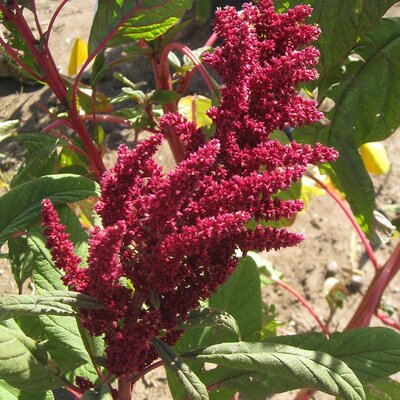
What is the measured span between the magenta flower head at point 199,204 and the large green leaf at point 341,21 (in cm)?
26

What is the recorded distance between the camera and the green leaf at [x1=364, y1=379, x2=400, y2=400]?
4.00ft

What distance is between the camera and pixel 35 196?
103 centimetres

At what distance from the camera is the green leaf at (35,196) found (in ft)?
3.33

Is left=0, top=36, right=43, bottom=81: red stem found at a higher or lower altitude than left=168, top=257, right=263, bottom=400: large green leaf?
higher

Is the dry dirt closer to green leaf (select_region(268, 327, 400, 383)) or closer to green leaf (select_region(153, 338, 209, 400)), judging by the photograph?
green leaf (select_region(268, 327, 400, 383))

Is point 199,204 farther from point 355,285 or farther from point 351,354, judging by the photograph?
point 355,285

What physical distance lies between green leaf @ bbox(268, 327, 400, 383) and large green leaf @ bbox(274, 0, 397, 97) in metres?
0.51

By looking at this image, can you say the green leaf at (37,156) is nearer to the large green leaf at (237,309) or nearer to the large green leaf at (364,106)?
the large green leaf at (237,309)

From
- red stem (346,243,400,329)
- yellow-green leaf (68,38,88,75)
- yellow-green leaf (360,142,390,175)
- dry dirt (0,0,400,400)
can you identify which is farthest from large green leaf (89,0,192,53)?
yellow-green leaf (68,38,88,75)

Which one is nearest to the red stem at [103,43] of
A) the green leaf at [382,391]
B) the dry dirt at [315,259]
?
the green leaf at [382,391]

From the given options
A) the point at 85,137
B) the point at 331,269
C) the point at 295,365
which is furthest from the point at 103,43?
the point at 331,269

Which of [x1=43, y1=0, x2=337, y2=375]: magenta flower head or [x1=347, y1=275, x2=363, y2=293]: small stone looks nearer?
[x1=43, y1=0, x2=337, y2=375]: magenta flower head

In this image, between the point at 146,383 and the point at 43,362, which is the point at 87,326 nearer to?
the point at 43,362

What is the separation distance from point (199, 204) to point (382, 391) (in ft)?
2.27
